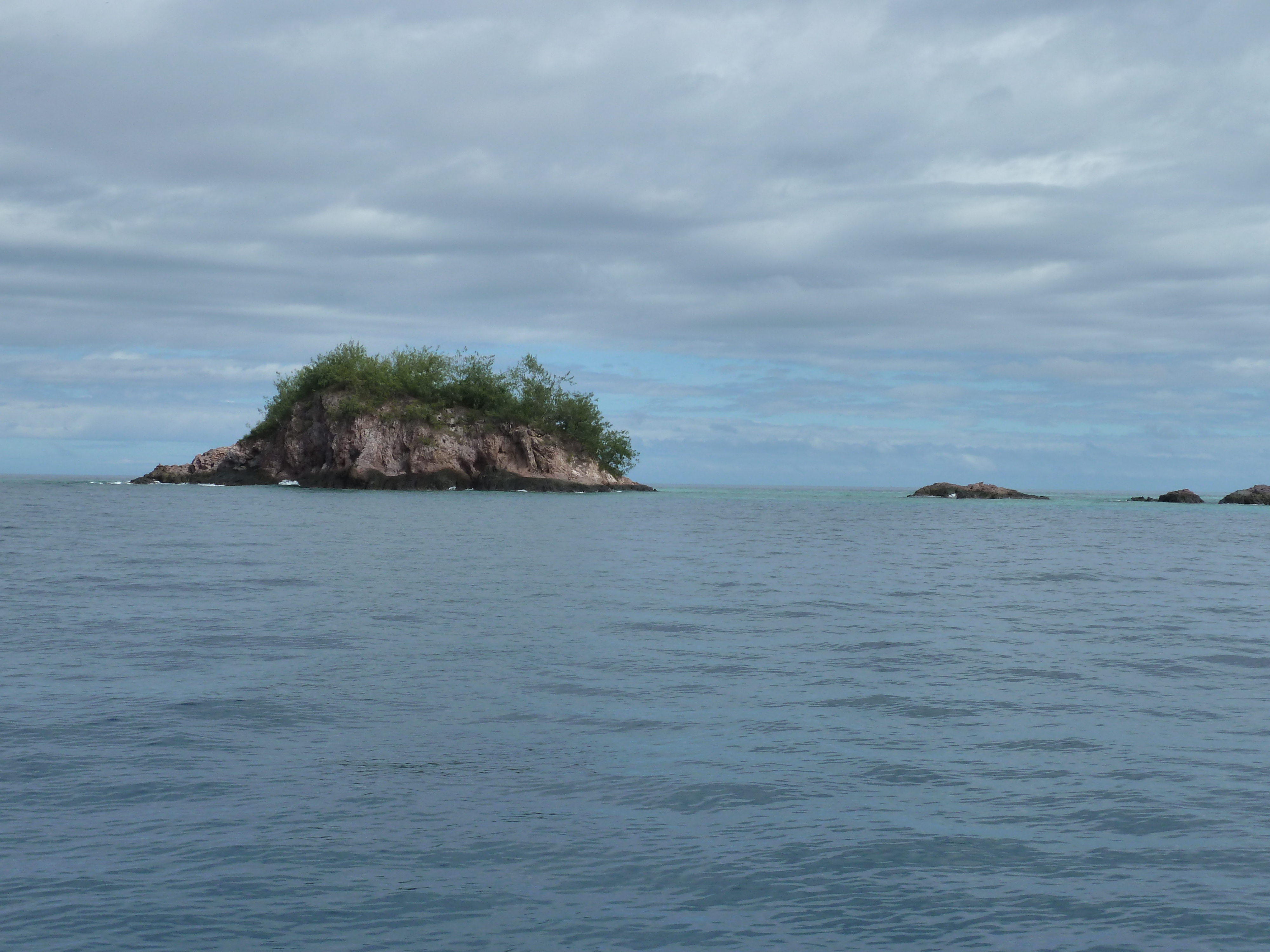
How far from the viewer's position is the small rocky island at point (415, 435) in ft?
399

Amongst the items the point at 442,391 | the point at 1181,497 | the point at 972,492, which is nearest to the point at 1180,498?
the point at 1181,497

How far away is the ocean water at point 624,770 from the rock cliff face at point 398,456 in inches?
3741

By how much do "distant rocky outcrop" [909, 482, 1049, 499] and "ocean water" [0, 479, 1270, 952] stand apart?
120731 mm

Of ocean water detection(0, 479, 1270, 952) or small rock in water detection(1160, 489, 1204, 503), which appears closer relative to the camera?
ocean water detection(0, 479, 1270, 952)

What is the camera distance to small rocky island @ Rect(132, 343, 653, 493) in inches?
4793

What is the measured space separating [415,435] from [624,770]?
115m

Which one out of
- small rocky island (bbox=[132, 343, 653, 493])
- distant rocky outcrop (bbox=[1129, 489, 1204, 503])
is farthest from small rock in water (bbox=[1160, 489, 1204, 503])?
small rocky island (bbox=[132, 343, 653, 493])

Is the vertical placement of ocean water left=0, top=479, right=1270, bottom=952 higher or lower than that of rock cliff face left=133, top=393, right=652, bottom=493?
lower

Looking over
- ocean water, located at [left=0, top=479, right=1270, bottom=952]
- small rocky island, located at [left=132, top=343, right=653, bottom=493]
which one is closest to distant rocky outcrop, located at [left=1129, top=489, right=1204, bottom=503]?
small rocky island, located at [left=132, top=343, right=653, bottom=493]

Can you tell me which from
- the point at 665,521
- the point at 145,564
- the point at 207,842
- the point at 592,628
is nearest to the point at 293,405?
the point at 665,521

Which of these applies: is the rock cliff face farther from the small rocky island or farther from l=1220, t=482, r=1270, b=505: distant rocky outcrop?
l=1220, t=482, r=1270, b=505: distant rocky outcrop

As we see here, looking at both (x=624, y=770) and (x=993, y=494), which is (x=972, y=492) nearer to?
(x=993, y=494)

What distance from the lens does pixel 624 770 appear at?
35.6ft

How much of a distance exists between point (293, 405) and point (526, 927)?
130m
